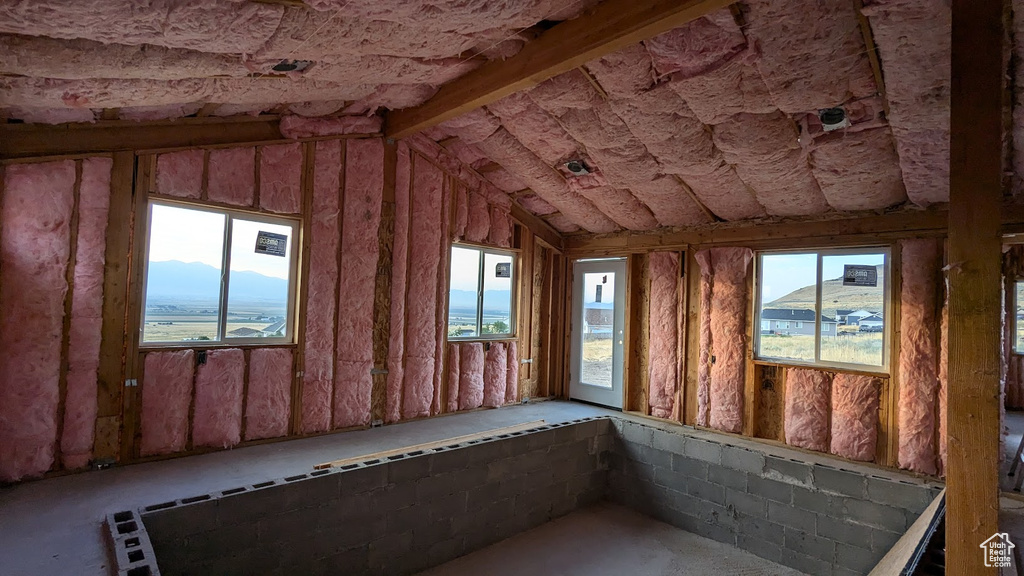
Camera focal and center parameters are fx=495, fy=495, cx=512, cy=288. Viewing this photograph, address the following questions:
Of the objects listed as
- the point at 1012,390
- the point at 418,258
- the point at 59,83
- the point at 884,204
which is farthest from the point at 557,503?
the point at 1012,390

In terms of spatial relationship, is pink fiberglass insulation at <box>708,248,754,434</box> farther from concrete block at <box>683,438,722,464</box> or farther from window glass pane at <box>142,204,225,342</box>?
window glass pane at <box>142,204,225,342</box>

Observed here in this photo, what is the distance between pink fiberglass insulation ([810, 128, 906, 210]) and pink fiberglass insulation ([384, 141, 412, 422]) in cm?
394

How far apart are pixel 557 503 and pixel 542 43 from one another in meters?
4.31

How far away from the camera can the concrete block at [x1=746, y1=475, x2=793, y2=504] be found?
445 cm

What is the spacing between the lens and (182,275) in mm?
4191

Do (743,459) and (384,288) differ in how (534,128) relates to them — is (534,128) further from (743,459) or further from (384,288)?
(743,459)

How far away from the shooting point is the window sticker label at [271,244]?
15.1ft

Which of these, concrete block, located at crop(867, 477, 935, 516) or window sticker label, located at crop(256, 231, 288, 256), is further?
window sticker label, located at crop(256, 231, 288, 256)

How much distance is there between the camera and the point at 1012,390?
287 inches

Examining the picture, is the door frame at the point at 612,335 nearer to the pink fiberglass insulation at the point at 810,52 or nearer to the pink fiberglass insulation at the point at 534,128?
the pink fiberglass insulation at the point at 534,128

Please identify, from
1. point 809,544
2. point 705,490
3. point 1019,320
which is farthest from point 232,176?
point 1019,320

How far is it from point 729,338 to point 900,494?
6.53 ft

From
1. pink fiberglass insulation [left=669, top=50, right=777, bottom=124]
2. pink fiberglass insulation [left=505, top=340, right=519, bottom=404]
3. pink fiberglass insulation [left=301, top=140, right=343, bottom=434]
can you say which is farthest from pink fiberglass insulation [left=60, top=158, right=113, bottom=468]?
pink fiberglass insulation [left=669, top=50, right=777, bottom=124]

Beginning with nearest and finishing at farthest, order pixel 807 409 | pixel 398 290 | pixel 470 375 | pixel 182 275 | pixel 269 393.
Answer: pixel 182 275, pixel 269 393, pixel 807 409, pixel 398 290, pixel 470 375
